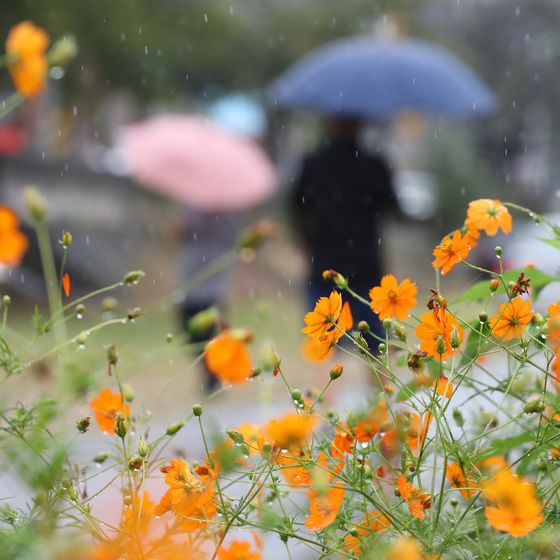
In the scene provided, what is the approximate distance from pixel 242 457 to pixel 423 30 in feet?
74.5

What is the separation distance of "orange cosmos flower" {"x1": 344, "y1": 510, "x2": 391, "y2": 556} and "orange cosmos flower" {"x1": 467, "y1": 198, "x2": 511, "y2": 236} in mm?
369

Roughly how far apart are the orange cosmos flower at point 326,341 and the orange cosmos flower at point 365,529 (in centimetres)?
17

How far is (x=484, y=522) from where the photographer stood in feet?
3.58

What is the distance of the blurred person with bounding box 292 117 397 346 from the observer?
17.0ft

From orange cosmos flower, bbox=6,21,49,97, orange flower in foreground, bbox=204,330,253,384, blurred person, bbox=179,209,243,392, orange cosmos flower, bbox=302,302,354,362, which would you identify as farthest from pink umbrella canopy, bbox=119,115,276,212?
orange flower in foreground, bbox=204,330,253,384

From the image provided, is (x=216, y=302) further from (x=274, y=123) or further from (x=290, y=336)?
(x=274, y=123)

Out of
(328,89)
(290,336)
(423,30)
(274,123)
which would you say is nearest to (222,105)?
(274,123)

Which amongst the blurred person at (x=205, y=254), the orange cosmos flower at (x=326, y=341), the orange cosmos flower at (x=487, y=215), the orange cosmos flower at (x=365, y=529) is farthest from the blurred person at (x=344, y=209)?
the orange cosmos flower at (x=365, y=529)

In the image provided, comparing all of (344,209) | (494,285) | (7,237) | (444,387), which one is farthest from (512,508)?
(344,209)

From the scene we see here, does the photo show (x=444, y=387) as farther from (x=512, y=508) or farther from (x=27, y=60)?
(x=27, y=60)

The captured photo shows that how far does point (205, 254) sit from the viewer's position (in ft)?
21.7

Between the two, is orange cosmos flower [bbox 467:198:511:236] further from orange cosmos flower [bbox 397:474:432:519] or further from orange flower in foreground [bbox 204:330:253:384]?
orange flower in foreground [bbox 204:330:253:384]

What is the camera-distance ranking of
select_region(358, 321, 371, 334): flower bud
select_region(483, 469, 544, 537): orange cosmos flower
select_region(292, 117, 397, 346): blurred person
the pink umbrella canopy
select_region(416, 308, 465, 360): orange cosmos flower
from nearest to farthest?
select_region(483, 469, 544, 537): orange cosmos flower → select_region(416, 308, 465, 360): orange cosmos flower → select_region(358, 321, 371, 334): flower bud → select_region(292, 117, 397, 346): blurred person → the pink umbrella canopy

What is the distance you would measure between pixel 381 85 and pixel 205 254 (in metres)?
1.54
